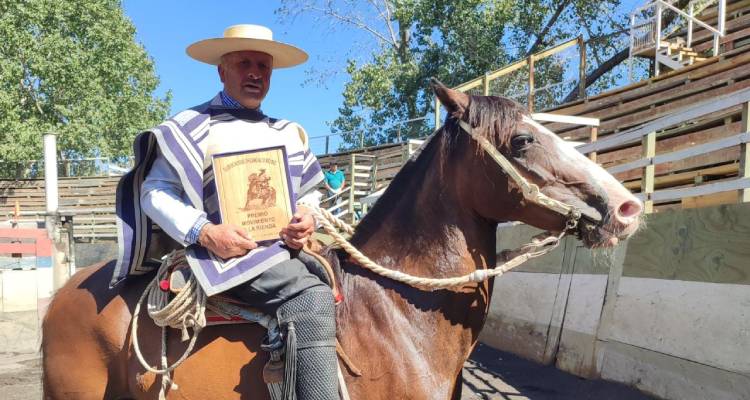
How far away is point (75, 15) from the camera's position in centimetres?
2641

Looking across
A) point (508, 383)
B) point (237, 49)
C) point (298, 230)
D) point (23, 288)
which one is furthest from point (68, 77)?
point (298, 230)

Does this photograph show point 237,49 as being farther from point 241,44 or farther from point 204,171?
point 204,171

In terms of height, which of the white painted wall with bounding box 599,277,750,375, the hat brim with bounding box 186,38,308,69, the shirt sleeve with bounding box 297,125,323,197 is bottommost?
the white painted wall with bounding box 599,277,750,375

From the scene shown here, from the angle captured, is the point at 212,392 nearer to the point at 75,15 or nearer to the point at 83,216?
the point at 83,216

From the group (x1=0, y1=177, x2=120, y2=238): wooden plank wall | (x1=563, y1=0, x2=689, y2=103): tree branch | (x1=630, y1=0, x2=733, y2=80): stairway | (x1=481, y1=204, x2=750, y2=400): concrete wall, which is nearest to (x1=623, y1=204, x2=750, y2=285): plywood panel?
(x1=481, y1=204, x2=750, y2=400): concrete wall

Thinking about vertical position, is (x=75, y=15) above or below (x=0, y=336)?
above

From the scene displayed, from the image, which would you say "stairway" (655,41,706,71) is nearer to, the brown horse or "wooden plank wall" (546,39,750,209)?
"wooden plank wall" (546,39,750,209)

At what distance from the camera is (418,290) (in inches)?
86.7

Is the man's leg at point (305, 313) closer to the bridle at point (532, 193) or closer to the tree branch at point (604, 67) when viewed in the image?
the bridle at point (532, 193)

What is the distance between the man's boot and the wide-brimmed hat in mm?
1140

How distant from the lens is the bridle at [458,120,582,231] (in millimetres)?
2047

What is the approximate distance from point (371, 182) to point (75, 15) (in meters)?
19.2

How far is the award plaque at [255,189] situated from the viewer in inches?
81.2

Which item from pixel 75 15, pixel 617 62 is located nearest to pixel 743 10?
pixel 617 62
